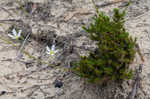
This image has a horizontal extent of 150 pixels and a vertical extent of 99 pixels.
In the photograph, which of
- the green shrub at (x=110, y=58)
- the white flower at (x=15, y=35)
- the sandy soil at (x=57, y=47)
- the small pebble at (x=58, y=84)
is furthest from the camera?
the white flower at (x=15, y=35)

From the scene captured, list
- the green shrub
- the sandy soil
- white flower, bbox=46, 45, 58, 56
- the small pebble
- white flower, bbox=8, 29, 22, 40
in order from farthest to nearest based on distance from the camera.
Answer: white flower, bbox=8, 29, 22, 40 → white flower, bbox=46, 45, 58, 56 → the small pebble → the sandy soil → the green shrub

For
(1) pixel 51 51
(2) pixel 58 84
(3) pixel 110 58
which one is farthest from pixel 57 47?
(3) pixel 110 58

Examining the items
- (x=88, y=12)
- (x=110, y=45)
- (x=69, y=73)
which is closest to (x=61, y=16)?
(x=88, y=12)

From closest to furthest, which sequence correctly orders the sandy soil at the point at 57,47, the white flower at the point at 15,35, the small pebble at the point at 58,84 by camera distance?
the sandy soil at the point at 57,47 → the small pebble at the point at 58,84 → the white flower at the point at 15,35

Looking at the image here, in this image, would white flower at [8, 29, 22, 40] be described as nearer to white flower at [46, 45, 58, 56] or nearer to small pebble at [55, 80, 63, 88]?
white flower at [46, 45, 58, 56]

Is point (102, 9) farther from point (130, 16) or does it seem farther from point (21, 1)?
point (21, 1)

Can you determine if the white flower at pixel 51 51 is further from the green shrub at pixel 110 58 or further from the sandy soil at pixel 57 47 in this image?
the green shrub at pixel 110 58

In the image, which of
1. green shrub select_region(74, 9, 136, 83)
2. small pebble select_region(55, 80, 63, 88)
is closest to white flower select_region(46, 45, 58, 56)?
small pebble select_region(55, 80, 63, 88)

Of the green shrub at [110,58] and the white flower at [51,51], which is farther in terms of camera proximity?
the white flower at [51,51]

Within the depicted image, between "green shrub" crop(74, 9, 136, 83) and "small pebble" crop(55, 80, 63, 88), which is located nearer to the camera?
"green shrub" crop(74, 9, 136, 83)

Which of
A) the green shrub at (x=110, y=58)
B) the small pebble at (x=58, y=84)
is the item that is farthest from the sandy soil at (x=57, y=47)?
the green shrub at (x=110, y=58)
